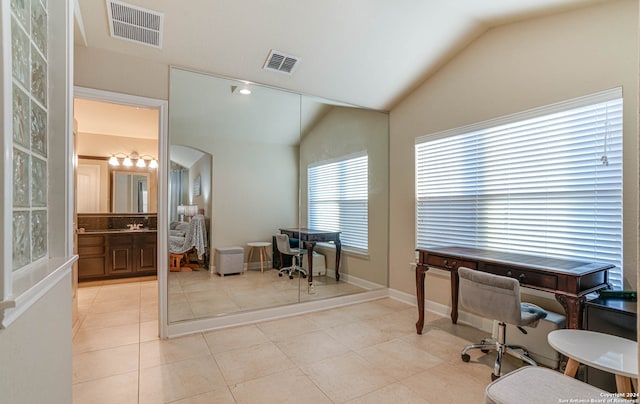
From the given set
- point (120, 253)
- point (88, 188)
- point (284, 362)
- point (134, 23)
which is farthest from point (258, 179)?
point (88, 188)

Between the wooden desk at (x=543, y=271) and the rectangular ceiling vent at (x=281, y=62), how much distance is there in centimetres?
234

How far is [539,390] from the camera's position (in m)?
1.37

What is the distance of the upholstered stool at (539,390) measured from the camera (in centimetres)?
131

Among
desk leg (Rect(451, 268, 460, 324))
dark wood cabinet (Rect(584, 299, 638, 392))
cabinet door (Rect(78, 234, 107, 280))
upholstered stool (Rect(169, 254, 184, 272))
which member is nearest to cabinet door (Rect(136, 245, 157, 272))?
cabinet door (Rect(78, 234, 107, 280))

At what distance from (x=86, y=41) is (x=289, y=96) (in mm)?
1966

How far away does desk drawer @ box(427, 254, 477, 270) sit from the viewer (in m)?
2.67

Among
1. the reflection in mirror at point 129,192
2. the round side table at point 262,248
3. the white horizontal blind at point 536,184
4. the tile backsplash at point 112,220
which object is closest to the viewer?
the white horizontal blind at point 536,184

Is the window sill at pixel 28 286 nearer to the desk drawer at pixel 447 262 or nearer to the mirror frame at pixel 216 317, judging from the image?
the mirror frame at pixel 216 317

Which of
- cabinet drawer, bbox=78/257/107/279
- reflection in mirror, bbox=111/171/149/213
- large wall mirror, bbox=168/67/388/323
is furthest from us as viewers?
reflection in mirror, bbox=111/171/149/213

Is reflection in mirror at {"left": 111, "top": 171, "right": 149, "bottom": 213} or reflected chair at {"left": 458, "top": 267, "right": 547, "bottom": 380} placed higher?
reflection in mirror at {"left": 111, "top": 171, "right": 149, "bottom": 213}

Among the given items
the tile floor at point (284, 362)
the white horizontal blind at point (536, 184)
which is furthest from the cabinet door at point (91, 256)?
the white horizontal blind at point (536, 184)

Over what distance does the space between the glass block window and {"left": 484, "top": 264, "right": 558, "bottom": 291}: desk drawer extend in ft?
9.29

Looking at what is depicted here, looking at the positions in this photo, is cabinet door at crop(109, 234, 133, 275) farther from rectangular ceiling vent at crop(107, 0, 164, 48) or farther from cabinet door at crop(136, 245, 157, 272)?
rectangular ceiling vent at crop(107, 0, 164, 48)

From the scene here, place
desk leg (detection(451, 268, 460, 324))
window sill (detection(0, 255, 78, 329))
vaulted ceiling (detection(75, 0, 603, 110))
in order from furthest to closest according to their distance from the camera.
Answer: desk leg (detection(451, 268, 460, 324)) < vaulted ceiling (detection(75, 0, 603, 110)) < window sill (detection(0, 255, 78, 329))
